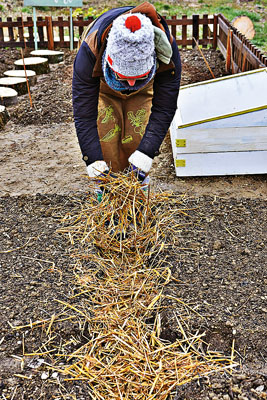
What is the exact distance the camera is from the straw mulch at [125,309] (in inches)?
88.9

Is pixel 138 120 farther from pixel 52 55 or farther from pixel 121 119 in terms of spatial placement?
pixel 52 55

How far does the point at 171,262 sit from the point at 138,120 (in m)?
0.98

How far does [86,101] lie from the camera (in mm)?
2801

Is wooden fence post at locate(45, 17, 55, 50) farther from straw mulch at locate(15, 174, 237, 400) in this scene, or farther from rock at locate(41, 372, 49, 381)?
rock at locate(41, 372, 49, 381)

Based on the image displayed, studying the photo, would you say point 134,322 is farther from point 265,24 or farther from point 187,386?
point 265,24

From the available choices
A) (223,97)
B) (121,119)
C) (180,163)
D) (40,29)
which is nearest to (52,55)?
(40,29)

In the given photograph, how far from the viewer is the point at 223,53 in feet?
26.5

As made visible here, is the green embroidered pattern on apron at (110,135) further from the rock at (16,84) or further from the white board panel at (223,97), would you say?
the rock at (16,84)

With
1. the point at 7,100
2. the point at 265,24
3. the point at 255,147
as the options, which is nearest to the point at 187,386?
the point at 255,147

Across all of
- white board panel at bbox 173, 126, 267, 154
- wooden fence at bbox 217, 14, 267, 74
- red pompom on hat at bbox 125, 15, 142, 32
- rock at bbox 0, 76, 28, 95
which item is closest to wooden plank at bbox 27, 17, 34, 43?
rock at bbox 0, 76, 28, 95

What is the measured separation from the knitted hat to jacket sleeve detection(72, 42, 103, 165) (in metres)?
0.24

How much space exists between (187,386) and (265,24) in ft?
36.2

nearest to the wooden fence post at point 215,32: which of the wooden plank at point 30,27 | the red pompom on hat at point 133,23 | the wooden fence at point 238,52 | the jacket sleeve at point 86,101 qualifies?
the wooden fence at point 238,52

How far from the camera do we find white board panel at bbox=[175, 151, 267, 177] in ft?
13.4
